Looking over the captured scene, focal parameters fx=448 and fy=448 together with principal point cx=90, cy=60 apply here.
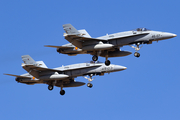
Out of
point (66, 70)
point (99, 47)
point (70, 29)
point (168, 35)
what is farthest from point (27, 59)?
point (168, 35)

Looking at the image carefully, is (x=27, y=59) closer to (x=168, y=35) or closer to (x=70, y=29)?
(x=70, y=29)

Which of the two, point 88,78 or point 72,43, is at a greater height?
point 72,43

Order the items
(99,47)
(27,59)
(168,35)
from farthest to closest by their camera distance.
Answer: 1. (27,59)
2. (99,47)
3. (168,35)

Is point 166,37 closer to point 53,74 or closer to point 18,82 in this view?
point 53,74

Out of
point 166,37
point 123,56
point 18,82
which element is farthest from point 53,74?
point 166,37

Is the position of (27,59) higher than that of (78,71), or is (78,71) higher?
(27,59)

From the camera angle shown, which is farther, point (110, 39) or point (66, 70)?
point (66, 70)

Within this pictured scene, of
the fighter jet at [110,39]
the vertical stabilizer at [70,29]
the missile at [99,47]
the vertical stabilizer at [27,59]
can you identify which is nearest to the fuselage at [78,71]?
the vertical stabilizer at [27,59]

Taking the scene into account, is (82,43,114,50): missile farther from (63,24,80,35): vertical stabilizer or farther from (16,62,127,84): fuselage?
(16,62,127,84): fuselage

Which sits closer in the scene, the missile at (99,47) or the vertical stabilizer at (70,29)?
the vertical stabilizer at (70,29)

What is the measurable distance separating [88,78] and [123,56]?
21.7 feet

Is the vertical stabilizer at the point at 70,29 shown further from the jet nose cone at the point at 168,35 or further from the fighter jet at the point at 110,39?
the jet nose cone at the point at 168,35

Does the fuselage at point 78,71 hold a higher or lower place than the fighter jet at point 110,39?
lower

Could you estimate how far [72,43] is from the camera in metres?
57.4
